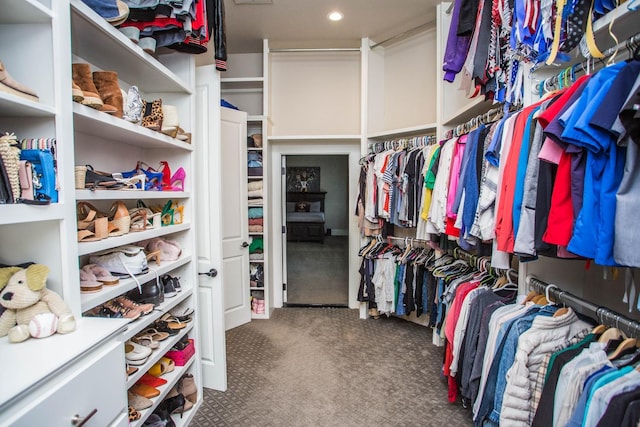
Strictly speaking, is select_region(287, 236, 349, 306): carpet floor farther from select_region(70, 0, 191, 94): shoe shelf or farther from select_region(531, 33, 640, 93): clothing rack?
select_region(531, 33, 640, 93): clothing rack

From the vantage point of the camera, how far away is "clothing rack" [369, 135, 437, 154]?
281 centimetres

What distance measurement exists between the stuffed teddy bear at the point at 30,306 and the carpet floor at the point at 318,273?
10.5ft

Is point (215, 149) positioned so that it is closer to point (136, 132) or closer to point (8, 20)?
point (136, 132)

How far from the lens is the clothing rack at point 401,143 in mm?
2807

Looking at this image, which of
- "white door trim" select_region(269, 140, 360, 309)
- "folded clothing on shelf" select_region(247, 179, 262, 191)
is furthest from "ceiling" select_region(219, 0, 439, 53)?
"folded clothing on shelf" select_region(247, 179, 262, 191)

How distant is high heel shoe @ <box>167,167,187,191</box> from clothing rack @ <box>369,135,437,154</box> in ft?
6.12

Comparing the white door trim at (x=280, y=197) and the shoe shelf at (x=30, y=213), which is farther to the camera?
the white door trim at (x=280, y=197)

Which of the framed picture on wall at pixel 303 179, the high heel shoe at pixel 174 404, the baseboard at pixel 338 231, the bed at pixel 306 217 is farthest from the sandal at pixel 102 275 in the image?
the baseboard at pixel 338 231

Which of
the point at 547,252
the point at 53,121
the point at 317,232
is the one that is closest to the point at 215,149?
the point at 53,121

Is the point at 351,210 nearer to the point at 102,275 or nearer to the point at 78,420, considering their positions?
the point at 102,275

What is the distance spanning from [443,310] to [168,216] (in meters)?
2.09

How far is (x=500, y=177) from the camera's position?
143cm

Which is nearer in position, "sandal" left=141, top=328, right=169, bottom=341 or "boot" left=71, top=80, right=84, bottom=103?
"boot" left=71, top=80, right=84, bottom=103

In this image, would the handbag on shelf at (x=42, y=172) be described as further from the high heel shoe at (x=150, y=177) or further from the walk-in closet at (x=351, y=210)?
the high heel shoe at (x=150, y=177)
